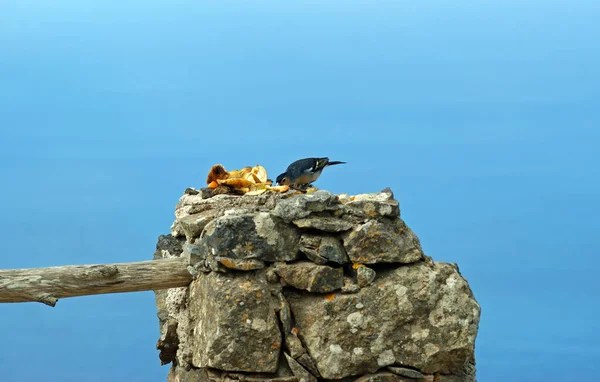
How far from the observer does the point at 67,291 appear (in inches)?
373

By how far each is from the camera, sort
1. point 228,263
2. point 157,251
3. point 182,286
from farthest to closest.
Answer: point 157,251
point 182,286
point 228,263

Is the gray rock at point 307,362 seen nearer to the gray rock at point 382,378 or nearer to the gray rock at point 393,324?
the gray rock at point 393,324

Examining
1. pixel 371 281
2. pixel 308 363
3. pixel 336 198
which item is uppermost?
pixel 336 198

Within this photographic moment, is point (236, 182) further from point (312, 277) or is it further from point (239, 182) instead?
point (312, 277)

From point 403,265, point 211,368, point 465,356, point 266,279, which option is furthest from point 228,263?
point 465,356

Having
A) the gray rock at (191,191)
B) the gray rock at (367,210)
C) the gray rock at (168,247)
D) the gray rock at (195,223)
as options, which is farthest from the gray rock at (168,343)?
the gray rock at (367,210)

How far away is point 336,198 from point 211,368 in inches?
77.0

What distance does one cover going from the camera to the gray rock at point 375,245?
9391mm

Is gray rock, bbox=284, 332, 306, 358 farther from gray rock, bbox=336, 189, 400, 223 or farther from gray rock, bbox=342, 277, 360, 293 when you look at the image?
gray rock, bbox=336, 189, 400, 223

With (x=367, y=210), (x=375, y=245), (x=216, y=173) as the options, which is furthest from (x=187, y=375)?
(x=367, y=210)

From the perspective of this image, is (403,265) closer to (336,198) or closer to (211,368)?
(336,198)

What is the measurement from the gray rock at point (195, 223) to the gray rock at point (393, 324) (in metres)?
1.03

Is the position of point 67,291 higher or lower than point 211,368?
higher

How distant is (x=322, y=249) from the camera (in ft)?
30.8
